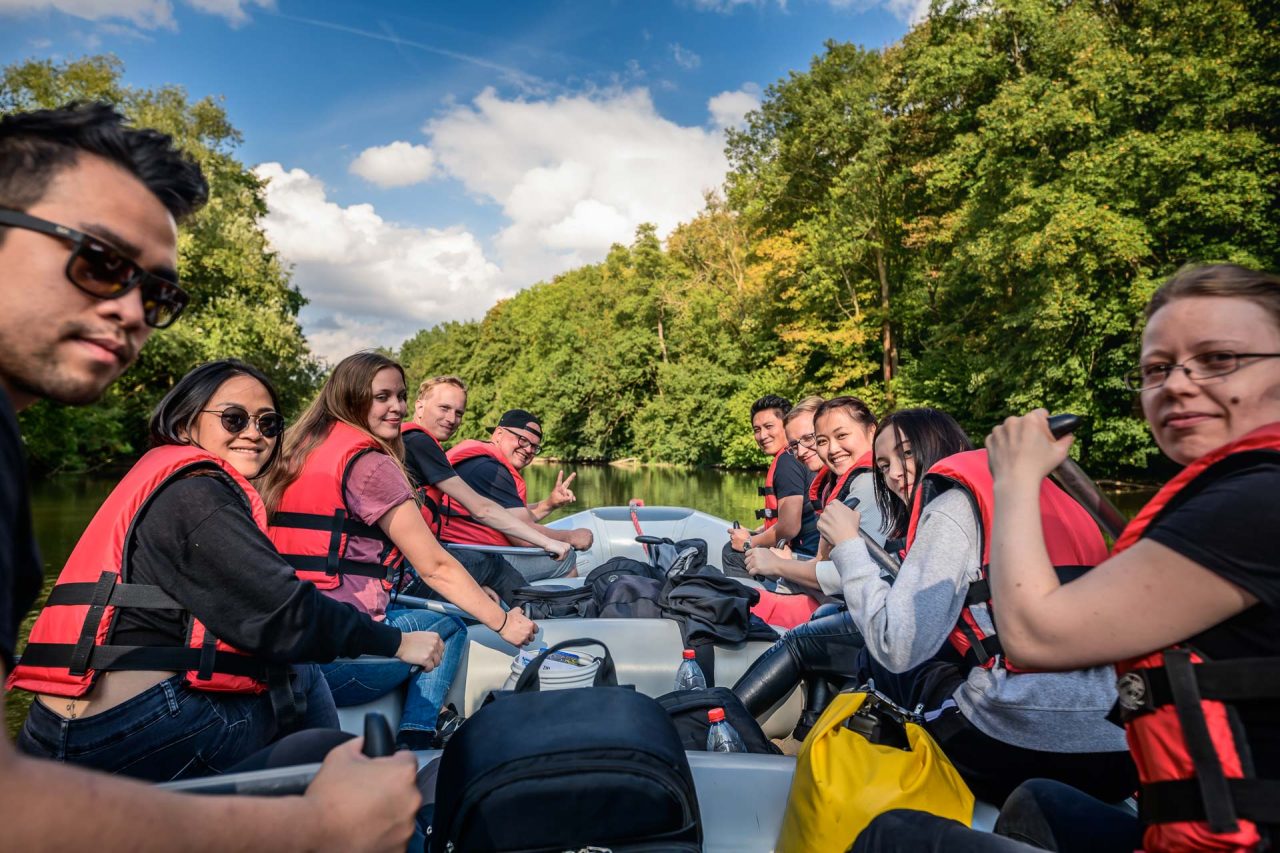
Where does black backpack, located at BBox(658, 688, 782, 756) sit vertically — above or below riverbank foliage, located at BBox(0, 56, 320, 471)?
below

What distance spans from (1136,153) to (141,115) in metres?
22.2

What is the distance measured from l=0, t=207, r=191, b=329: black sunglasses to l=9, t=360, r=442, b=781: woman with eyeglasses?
0.64 m

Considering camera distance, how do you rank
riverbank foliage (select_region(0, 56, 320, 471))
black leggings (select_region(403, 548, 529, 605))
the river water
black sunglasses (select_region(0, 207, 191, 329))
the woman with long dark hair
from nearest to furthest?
black sunglasses (select_region(0, 207, 191, 329)) < the woman with long dark hair < black leggings (select_region(403, 548, 529, 605)) < the river water < riverbank foliage (select_region(0, 56, 320, 471))

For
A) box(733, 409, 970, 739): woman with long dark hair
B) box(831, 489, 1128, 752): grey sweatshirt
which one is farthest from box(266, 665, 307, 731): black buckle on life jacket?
box(733, 409, 970, 739): woman with long dark hair

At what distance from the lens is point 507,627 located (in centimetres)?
221

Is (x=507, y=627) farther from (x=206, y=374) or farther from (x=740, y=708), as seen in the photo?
(x=206, y=374)

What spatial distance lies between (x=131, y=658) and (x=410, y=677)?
107cm

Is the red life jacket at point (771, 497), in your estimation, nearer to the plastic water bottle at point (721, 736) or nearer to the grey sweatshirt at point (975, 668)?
the plastic water bottle at point (721, 736)

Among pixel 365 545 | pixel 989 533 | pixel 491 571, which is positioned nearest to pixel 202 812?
pixel 989 533

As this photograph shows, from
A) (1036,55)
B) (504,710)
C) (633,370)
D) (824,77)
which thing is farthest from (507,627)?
(633,370)

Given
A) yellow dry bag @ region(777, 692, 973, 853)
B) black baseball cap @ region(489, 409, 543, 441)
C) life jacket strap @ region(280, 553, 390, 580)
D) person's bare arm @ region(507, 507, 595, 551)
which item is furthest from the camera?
black baseball cap @ region(489, 409, 543, 441)

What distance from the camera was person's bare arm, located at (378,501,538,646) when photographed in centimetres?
217

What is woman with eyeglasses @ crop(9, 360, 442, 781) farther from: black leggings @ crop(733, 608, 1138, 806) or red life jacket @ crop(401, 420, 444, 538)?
red life jacket @ crop(401, 420, 444, 538)

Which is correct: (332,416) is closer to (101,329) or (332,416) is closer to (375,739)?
(101,329)
